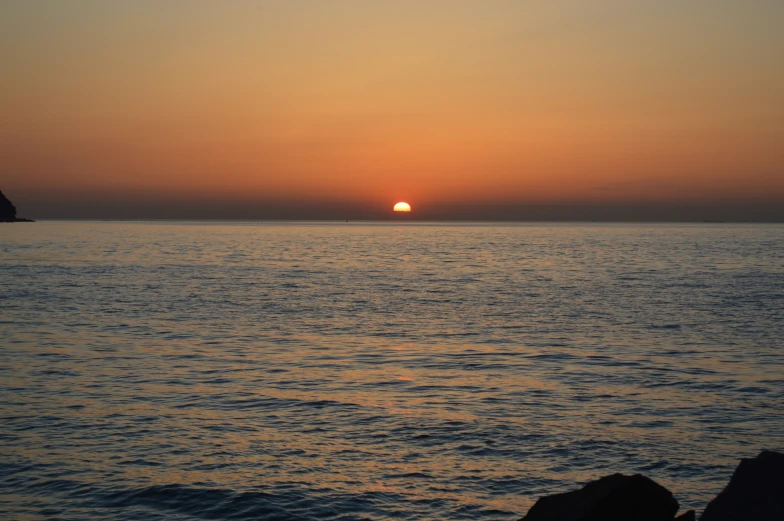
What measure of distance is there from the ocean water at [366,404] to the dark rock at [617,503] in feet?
9.02

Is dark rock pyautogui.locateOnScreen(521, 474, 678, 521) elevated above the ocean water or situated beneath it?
elevated above

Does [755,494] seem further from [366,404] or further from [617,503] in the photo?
[366,404]

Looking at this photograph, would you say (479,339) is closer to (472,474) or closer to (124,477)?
(472,474)

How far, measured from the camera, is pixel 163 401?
59.0 feet

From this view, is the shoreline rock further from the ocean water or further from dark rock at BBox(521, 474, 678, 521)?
the ocean water

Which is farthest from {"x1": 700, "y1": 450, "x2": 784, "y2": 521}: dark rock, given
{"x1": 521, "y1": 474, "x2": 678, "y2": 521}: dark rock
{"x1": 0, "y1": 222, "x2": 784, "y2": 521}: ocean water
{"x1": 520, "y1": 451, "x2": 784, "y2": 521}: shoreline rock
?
{"x1": 0, "y1": 222, "x2": 784, "y2": 521}: ocean water

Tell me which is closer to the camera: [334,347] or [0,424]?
[0,424]

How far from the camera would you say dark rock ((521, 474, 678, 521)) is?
8.37m

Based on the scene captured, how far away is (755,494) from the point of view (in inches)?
357

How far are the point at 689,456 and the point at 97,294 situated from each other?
3882cm

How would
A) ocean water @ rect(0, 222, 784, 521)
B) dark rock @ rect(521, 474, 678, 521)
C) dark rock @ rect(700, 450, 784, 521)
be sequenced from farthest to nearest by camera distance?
ocean water @ rect(0, 222, 784, 521), dark rock @ rect(700, 450, 784, 521), dark rock @ rect(521, 474, 678, 521)

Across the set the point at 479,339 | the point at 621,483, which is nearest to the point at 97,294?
the point at 479,339

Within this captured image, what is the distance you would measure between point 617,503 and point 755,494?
203 cm

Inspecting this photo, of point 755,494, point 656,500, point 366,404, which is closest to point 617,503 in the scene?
point 656,500
